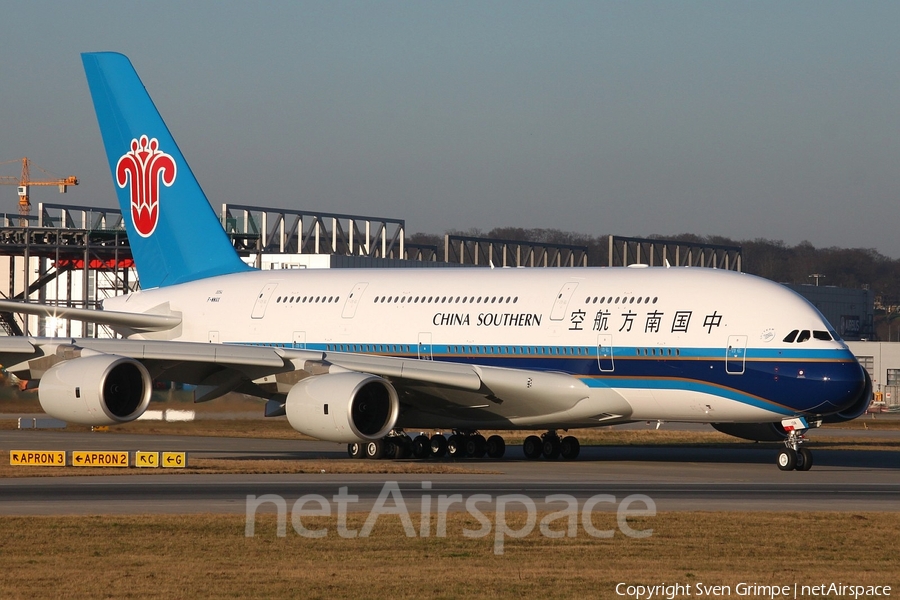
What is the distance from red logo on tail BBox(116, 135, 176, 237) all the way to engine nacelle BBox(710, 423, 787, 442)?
16444 mm

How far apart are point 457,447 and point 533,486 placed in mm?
9561

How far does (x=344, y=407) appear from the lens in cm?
2730

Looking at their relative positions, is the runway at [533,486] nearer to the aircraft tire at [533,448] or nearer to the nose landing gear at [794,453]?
the nose landing gear at [794,453]

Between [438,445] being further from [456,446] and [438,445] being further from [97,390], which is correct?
[97,390]

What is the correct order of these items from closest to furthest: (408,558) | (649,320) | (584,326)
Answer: (408,558) → (649,320) → (584,326)

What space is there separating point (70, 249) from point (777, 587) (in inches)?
2312

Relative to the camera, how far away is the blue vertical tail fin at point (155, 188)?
36781mm

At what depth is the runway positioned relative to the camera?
20281mm

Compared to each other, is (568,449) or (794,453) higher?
(794,453)

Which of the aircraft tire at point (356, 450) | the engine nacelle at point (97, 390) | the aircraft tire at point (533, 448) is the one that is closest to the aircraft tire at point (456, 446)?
the aircraft tire at point (533, 448)

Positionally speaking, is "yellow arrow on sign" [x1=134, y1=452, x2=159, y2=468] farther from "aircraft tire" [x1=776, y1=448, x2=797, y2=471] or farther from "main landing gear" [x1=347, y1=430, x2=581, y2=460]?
"aircraft tire" [x1=776, y1=448, x2=797, y2=471]

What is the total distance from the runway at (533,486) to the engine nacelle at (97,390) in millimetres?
2455

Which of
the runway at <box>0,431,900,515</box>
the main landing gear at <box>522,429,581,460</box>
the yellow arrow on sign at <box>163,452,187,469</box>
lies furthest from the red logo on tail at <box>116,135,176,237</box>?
the main landing gear at <box>522,429,581,460</box>

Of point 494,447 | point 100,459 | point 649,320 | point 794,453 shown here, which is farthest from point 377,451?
point 794,453
